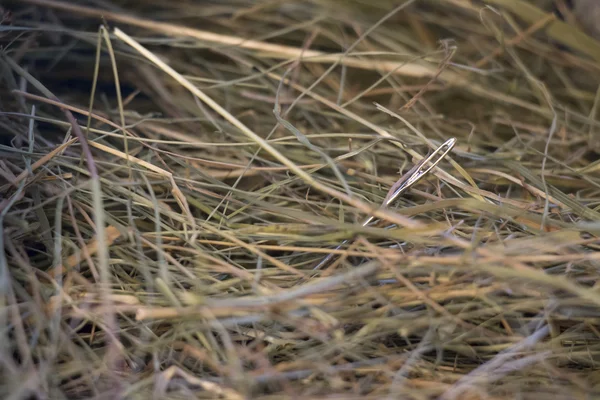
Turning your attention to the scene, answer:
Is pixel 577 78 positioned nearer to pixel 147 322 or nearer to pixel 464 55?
pixel 464 55

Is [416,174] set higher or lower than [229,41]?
lower

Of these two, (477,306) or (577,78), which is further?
(577,78)

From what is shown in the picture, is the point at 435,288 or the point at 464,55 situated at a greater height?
the point at 464,55

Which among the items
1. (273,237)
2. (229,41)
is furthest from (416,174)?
(229,41)

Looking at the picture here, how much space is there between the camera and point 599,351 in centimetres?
59

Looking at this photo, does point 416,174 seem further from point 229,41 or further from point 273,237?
point 229,41

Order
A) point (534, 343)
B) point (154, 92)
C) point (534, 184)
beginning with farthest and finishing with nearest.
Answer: point (154, 92)
point (534, 184)
point (534, 343)

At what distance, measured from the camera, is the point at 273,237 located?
2.12 ft

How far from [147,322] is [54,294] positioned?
0.11 m

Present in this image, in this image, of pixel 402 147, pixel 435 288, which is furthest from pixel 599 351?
pixel 402 147

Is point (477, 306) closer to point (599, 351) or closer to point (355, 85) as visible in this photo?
point (599, 351)

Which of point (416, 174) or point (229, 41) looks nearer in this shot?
point (416, 174)

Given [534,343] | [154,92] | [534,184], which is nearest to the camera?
[534,343]

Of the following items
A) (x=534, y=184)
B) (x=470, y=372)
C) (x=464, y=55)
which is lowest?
(x=470, y=372)
